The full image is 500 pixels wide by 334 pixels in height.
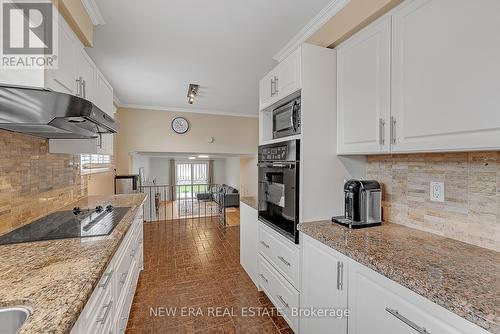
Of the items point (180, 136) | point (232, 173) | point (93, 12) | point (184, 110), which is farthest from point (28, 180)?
point (232, 173)

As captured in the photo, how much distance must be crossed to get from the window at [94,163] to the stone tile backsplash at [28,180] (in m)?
0.60

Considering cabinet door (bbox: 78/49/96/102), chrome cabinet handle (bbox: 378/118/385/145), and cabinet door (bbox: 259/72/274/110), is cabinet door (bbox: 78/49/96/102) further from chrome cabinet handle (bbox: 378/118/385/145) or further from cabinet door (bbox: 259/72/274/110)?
chrome cabinet handle (bbox: 378/118/385/145)

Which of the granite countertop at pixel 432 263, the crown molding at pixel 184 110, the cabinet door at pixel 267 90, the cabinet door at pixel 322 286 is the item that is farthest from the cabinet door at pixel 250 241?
the crown molding at pixel 184 110

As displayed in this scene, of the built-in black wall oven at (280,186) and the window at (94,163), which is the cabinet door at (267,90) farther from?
the window at (94,163)

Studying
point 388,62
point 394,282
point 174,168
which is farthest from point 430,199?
point 174,168

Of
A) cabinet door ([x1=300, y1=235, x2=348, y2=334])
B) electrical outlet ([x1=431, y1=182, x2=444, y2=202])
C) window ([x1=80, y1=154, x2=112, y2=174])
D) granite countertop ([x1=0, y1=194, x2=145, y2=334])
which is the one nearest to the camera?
granite countertop ([x1=0, y1=194, x2=145, y2=334])

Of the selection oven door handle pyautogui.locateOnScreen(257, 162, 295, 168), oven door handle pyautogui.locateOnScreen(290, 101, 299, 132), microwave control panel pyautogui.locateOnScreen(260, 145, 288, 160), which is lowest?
oven door handle pyautogui.locateOnScreen(257, 162, 295, 168)

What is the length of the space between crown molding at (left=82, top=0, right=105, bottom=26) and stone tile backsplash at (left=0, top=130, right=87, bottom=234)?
40.3 inches

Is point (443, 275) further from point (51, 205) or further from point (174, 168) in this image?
point (174, 168)

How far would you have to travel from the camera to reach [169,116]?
483cm

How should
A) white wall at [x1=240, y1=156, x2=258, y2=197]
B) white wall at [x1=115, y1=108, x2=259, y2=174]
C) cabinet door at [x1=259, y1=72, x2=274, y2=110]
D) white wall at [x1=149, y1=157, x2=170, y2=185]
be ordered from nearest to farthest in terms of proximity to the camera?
cabinet door at [x1=259, y1=72, x2=274, y2=110]
white wall at [x1=115, y1=108, x2=259, y2=174]
white wall at [x1=240, y1=156, x2=258, y2=197]
white wall at [x1=149, y1=157, x2=170, y2=185]

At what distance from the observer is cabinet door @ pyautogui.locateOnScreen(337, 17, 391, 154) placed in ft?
4.71

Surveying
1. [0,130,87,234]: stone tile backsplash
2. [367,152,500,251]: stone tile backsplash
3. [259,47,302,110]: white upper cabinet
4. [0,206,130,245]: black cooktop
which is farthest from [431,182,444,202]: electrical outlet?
[0,130,87,234]: stone tile backsplash

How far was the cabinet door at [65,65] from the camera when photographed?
4.38ft
